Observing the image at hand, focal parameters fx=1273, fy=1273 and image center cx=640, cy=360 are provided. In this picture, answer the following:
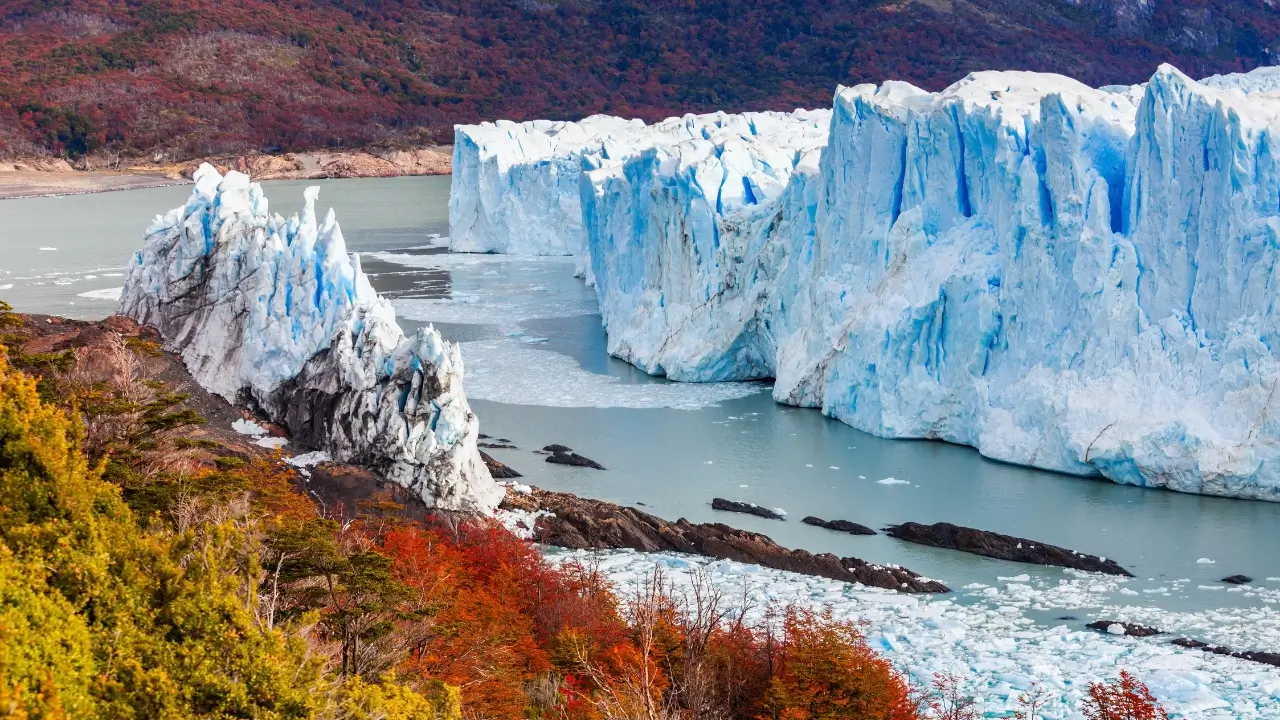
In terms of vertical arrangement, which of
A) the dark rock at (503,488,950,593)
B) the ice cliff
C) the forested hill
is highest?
the forested hill

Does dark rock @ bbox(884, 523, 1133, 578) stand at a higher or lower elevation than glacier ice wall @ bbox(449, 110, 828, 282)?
lower

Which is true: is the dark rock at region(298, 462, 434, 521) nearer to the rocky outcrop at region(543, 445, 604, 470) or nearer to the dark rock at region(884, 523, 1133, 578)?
the rocky outcrop at region(543, 445, 604, 470)

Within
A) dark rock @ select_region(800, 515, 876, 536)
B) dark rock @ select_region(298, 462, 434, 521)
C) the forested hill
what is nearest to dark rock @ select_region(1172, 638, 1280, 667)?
dark rock @ select_region(800, 515, 876, 536)

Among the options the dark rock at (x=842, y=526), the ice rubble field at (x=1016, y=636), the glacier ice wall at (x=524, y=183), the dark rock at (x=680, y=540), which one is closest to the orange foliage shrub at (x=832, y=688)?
the ice rubble field at (x=1016, y=636)

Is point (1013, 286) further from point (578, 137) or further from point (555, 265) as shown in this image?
point (578, 137)

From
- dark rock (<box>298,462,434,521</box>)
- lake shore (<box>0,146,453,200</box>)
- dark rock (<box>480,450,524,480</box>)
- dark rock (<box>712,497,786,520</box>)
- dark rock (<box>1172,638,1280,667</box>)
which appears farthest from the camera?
lake shore (<box>0,146,453,200</box>)

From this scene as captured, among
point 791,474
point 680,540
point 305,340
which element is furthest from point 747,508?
point 305,340

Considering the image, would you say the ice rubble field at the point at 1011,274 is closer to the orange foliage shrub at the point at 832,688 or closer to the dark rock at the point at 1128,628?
the dark rock at the point at 1128,628
